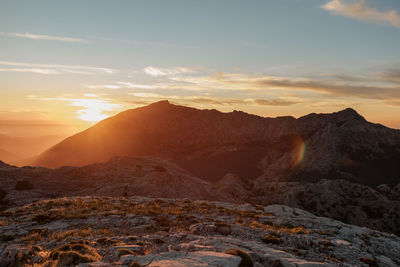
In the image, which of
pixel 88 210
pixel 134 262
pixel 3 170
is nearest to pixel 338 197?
pixel 88 210

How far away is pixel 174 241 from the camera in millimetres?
22141

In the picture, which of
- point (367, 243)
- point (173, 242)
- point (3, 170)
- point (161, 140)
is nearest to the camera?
point (173, 242)

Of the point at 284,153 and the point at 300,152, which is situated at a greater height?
the point at 300,152

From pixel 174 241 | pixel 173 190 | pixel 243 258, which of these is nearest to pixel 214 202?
pixel 173 190

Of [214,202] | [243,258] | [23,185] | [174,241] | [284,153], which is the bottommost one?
[214,202]

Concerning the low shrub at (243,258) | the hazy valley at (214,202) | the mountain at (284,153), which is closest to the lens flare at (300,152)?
the mountain at (284,153)

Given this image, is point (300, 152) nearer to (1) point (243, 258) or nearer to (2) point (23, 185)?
(2) point (23, 185)

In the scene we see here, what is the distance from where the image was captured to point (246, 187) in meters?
116

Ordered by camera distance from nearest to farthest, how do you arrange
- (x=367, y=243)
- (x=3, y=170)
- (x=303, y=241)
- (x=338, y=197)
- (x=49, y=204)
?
(x=303, y=241), (x=367, y=243), (x=49, y=204), (x=3, y=170), (x=338, y=197)

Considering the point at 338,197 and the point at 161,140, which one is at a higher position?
the point at 161,140

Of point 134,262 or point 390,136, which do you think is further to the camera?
point 390,136

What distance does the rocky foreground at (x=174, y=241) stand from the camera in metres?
16.1

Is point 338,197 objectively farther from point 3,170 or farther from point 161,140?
point 161,140

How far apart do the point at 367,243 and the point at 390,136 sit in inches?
7514
